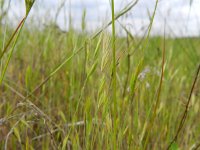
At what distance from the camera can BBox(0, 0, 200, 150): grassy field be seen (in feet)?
1.87

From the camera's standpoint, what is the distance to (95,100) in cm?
94

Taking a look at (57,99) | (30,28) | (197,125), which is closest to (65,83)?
(57,99)

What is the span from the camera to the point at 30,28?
236 centimetres

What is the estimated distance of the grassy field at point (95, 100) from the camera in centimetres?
57

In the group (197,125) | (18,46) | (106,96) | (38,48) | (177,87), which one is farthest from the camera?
(18,46)

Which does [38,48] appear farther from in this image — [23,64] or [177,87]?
[177,87]

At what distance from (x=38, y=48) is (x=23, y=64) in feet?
0.41

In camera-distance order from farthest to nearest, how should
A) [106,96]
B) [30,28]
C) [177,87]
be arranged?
[30,28]
[177,87]
[106,96]

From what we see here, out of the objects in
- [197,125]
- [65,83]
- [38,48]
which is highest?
[38,48]

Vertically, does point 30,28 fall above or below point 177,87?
above

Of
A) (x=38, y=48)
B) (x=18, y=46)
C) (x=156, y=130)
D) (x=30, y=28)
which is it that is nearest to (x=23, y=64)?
(x=38, y=48)

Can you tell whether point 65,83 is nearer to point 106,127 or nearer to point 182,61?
point 106,127

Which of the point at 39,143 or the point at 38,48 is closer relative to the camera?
the point at 39,143

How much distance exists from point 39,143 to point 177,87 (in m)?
0.83
